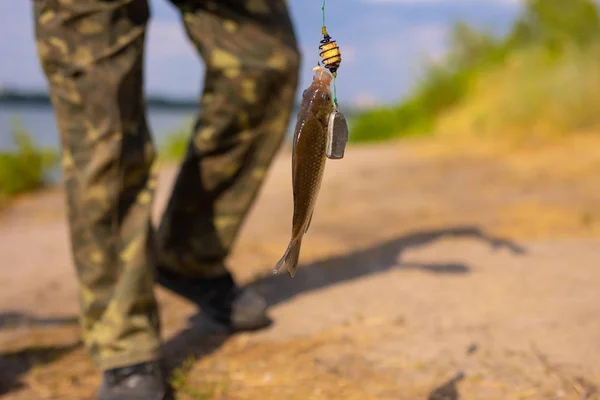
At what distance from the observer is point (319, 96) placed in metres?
1.06

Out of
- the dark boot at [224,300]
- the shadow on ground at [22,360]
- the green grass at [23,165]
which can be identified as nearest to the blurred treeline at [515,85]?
the green grass at [23,165]

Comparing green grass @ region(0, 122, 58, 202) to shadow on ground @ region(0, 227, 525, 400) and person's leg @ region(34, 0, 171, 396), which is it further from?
person's leg @ region(34, 0, 171, 396)

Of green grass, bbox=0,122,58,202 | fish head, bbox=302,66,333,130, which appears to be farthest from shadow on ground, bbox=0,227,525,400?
green grass, bbox=0,122,58,202

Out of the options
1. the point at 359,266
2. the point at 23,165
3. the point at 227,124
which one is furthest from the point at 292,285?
the point at 23,165

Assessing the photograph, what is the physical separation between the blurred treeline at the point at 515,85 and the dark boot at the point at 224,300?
517 centimetres

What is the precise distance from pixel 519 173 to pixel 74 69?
4199 mm

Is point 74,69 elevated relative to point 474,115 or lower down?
elevated

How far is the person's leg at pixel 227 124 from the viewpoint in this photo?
2.00 metres

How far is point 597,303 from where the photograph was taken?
223cm

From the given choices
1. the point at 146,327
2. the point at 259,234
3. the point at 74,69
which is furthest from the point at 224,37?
the point at 259,234

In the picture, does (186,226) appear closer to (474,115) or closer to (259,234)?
(259,234)

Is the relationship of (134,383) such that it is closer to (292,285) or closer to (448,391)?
(448,391)

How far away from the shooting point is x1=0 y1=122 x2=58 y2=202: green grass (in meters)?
5.86

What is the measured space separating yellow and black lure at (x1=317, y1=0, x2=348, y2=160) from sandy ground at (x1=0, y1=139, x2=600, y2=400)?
840mm
